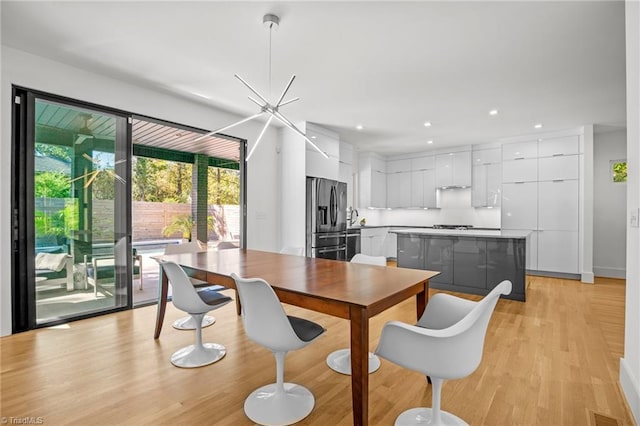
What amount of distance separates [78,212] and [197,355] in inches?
83.4

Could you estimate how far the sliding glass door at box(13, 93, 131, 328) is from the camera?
300 centimetres

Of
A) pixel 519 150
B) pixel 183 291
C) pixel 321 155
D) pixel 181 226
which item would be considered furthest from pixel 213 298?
pixel 519 150

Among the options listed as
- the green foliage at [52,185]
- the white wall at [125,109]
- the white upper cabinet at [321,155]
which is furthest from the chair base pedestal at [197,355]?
the white upper cabinet at [321,155]

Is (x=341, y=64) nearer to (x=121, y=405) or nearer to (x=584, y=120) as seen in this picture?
(x=121, y=405)

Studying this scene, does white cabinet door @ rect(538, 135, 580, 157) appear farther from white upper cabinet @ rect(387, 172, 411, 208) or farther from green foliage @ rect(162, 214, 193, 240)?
green foliage @ rect(162, 214, 193, 240)

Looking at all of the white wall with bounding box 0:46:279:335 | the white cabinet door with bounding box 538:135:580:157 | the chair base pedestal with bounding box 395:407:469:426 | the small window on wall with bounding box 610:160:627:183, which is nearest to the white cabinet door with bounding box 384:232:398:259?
the white wall with bounding box 0:46:279:335

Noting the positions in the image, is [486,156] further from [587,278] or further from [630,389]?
[630,389]

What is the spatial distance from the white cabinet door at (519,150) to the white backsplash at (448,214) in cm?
107

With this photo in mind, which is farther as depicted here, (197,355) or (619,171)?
(619,171)

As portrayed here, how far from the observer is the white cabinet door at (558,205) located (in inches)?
214

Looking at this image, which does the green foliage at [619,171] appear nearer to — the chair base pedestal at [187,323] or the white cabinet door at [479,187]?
the white cabinet door at [479,187]

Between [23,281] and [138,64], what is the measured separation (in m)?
2.30

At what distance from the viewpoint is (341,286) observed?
5.98 ft

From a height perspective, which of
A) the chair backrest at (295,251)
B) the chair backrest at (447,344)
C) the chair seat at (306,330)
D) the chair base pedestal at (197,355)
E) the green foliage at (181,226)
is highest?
A: the green foliage at (181,226)
